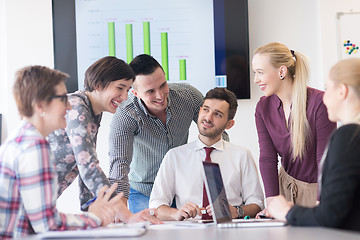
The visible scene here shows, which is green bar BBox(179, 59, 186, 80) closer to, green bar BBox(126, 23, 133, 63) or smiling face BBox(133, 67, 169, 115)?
green bar BBox(126, 23, 133, 63)

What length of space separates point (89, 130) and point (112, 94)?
20cm

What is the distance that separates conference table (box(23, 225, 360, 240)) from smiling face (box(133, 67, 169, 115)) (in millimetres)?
1210

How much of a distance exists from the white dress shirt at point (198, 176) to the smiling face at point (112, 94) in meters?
0.52

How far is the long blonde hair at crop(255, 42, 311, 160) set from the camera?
256 centimetres

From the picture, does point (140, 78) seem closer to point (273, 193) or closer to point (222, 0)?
point (273, 193)

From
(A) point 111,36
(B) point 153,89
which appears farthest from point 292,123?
(A) point 111,36

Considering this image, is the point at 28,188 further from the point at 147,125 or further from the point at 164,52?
the point at 164,52

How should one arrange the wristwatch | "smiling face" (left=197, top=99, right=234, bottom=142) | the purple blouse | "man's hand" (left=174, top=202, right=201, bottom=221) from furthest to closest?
"smiling face" (left=197, top=99, right=234, bottom=142) < the purple blouse < the wristwatch < "man's hand" (left=174, top=202, right=201, bottom=221)

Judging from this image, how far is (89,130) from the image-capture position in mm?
2244

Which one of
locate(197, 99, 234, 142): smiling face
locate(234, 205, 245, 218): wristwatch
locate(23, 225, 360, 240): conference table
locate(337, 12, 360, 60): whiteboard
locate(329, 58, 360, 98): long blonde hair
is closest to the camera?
locate(23, 225, 360, 240): conference table

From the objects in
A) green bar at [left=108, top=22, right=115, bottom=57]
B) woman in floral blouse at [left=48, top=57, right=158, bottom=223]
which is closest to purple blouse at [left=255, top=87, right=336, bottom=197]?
woman in floral blouse at [left=48, top=57, right=158, bottom=223]

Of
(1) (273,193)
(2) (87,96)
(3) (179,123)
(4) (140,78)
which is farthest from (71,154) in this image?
(1) (273,193)

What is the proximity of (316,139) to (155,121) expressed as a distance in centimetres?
91

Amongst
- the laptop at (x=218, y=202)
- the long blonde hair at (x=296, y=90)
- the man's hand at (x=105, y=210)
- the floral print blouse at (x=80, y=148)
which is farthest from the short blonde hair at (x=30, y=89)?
the long blonde hair at (x=296, y=90)
